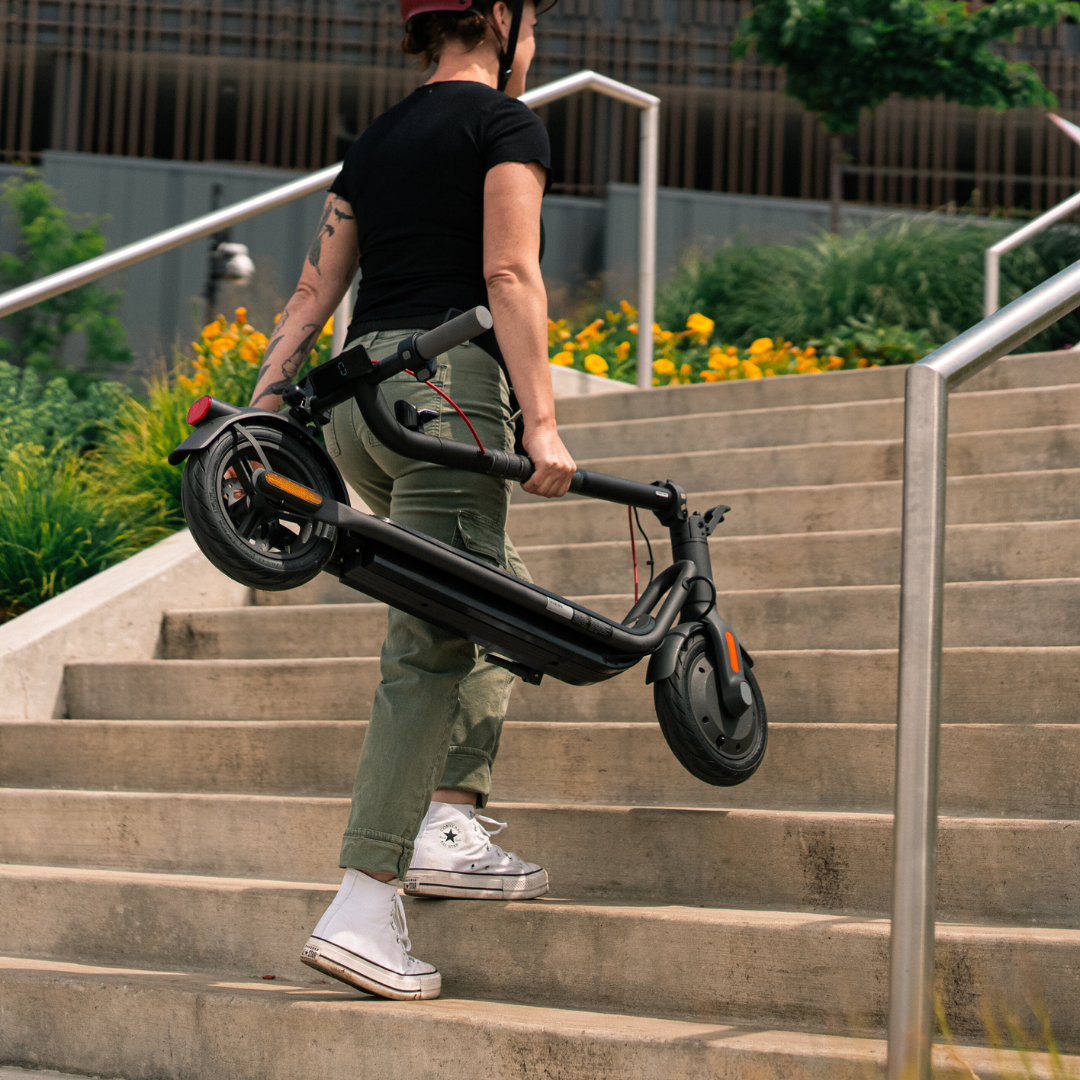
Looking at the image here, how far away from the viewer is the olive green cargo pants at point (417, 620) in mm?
2148

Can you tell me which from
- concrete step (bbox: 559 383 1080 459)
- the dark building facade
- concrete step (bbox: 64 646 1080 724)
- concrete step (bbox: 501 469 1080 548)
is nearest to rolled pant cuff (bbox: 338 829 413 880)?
concrete step (bbox: 64 646 1080 724)

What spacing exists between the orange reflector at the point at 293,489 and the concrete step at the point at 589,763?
1.12 meters

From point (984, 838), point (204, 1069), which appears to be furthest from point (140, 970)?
point (984, 838)

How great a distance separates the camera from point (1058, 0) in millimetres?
9461

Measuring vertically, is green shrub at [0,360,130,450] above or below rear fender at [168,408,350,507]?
above

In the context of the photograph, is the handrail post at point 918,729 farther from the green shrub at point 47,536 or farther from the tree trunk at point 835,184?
the tree trunk at point 835,184

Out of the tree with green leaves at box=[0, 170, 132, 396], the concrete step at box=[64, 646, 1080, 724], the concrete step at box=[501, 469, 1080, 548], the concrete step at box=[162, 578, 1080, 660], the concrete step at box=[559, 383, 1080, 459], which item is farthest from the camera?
the tree with green leaves at box=[0, 170, 132, 396]

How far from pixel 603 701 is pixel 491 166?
57.0 inches

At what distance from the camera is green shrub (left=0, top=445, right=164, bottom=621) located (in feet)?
14.2

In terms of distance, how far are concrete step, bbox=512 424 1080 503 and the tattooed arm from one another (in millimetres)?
2099

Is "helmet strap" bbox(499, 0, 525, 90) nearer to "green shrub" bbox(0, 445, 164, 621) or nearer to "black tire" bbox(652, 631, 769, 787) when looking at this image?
"black tire" bbox(652, 631, 769, 787)

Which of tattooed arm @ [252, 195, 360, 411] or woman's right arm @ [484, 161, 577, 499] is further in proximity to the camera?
tattooed arm @ [252, 195, 360, 411]

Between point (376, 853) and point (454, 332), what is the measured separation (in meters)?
0.87

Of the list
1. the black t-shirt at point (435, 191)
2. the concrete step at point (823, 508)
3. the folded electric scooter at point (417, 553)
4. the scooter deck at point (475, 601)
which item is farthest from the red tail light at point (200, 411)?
the concrete step at point (823, 508)
